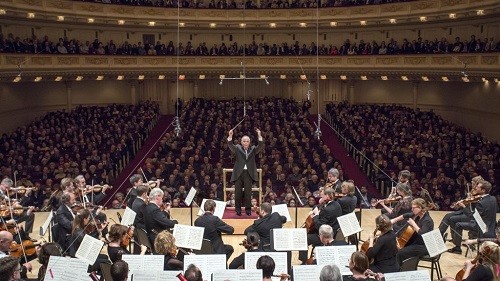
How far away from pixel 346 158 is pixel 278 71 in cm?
956

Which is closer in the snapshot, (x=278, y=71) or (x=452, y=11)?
(x=452, y=11)

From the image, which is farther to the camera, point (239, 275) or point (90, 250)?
point (90, 250)

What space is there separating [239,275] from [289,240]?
1895mm

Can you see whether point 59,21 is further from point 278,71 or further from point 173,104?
point 278,71

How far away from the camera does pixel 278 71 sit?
30.6m

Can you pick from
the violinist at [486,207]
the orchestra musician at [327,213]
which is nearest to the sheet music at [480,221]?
the violinist at [486,207]

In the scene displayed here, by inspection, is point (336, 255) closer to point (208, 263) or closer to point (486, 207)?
point (208, 263)

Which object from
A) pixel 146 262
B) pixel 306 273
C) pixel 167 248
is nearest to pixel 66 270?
pixel 146 262

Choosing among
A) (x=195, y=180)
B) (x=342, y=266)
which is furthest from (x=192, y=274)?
(x=195, y=180)

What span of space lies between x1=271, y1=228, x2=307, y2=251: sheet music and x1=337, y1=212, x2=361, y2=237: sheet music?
2.15 feet

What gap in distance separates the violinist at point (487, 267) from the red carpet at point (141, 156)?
10868 mm

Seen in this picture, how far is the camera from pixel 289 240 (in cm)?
821

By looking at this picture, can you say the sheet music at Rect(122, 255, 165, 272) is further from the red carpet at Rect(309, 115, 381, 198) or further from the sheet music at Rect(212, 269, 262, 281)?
the red carpet at Rect(309, 115, 381, 198)

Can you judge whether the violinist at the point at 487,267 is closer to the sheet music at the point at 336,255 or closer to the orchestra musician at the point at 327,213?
the sheet music at the point at 336,255
